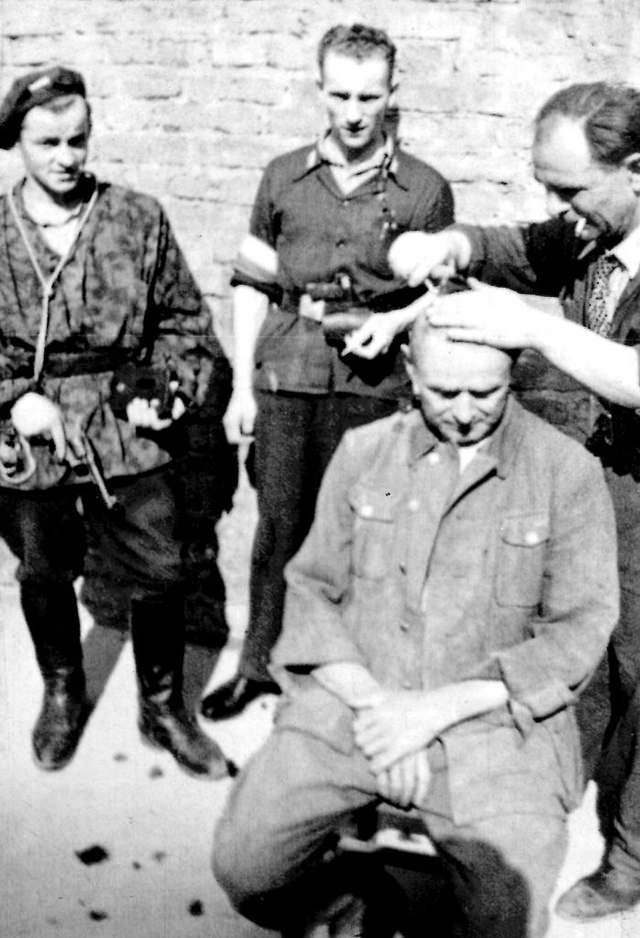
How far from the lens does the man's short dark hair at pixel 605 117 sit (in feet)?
8.64

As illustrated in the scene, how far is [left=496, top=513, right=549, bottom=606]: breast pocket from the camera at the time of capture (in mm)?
2525

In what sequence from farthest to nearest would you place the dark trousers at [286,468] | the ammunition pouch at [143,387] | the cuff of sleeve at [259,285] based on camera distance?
1. the cuff of sleeve at [259,285]
2. the dark trousers at [286,468]
3. the ammunition pouch at [143,387]

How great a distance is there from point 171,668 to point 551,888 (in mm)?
1775

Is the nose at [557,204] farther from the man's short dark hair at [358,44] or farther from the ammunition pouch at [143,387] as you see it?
the ammunition pouch at [143,387]

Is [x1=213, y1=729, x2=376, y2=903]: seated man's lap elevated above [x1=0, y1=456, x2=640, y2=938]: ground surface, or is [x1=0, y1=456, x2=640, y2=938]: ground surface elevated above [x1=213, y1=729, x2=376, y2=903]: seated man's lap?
[x1=213, y1=729, x2=376, y2=903]: seated man's lap

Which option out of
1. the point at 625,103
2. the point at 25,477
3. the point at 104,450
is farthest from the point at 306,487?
the point at 625,103

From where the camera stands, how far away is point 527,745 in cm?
247

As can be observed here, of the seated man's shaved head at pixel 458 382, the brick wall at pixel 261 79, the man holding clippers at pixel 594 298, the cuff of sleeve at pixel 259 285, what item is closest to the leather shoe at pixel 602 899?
the man holding clippers at pixel 594 298

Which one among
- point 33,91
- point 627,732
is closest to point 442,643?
point 627,732

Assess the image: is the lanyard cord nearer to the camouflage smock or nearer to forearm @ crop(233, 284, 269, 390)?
the camouflage smock

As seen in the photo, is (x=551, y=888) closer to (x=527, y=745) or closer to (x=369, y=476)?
(x=527, y=745)

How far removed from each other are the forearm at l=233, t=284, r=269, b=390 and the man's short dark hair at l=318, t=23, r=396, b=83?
Result: 0.83 meters

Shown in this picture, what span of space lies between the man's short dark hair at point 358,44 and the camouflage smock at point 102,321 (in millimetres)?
783

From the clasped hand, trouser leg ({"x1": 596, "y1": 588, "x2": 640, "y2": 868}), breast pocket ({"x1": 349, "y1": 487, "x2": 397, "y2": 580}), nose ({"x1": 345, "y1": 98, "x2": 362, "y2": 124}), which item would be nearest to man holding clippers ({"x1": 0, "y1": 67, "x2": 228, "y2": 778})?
nose ({"x1": 345, "y1": 98, "x2": 362, "y2": 124})
